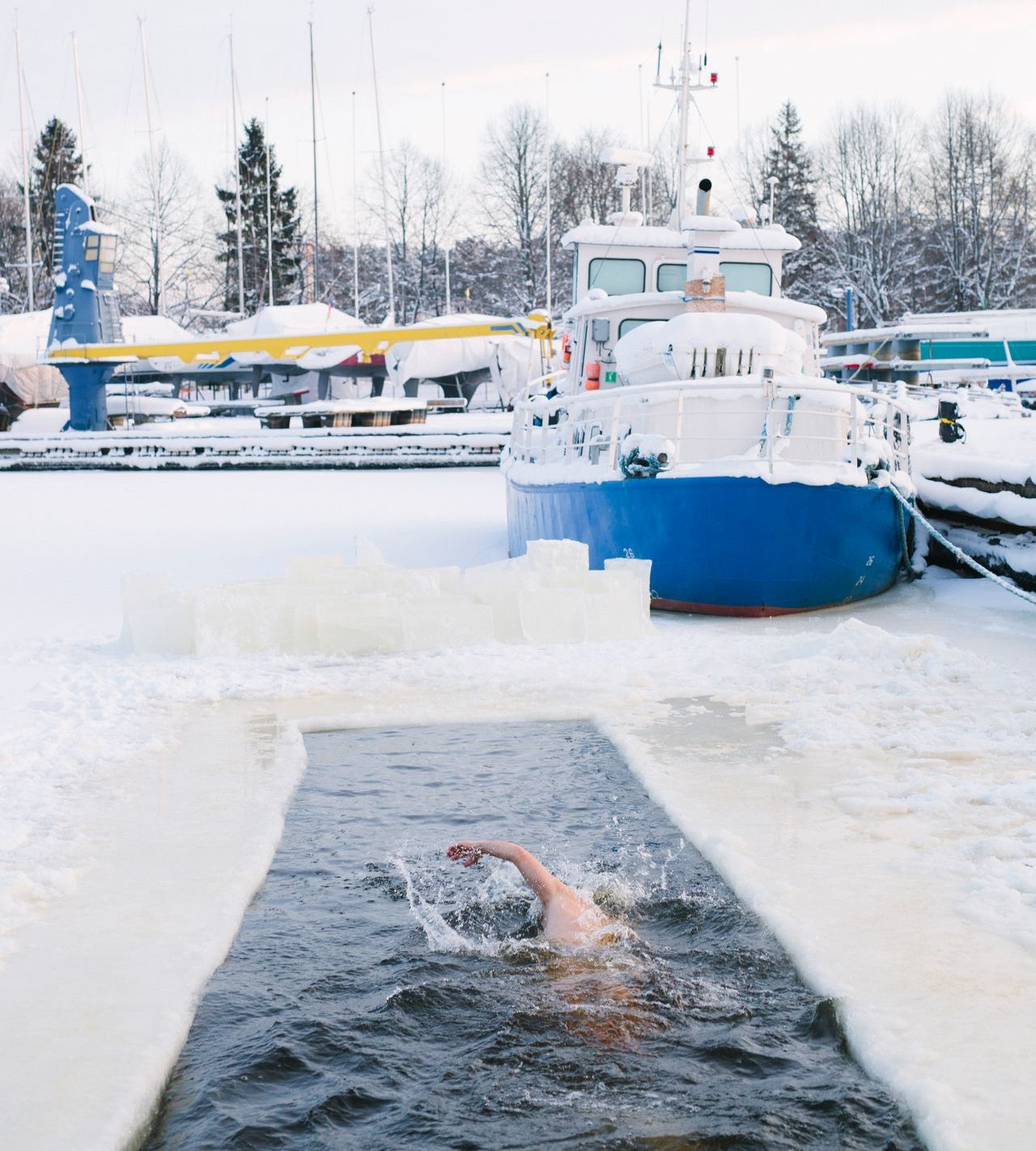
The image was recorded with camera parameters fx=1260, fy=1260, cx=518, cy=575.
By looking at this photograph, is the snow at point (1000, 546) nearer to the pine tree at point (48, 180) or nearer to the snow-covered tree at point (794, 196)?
the snow-covered tree at point (794, 196)

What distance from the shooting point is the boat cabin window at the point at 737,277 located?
15648mm

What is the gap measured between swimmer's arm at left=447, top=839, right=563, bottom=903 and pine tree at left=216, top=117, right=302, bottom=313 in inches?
2257

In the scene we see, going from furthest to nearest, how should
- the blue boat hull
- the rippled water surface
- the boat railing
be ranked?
the boat railing
the blue boat hull
the rippled water surface

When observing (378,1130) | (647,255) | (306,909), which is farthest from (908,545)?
(378,1130)

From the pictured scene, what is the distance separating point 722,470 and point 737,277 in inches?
241

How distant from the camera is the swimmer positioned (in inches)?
151

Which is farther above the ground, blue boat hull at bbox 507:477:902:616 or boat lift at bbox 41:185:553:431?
boat lift at bbox 41:185:553:431

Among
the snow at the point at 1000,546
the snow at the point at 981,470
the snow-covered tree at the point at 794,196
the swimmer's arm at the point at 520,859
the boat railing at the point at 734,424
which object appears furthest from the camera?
the snow-covered tree at the point at 794,196

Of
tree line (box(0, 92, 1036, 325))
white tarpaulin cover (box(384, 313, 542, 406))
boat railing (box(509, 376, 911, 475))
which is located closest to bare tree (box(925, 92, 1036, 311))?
tree line (box(0, 92, 1036, 325))

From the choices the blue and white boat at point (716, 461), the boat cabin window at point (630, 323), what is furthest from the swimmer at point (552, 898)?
the boat cabin window at point (630, 323)

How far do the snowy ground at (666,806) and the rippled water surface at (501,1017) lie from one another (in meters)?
0.11

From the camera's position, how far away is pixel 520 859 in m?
4.01

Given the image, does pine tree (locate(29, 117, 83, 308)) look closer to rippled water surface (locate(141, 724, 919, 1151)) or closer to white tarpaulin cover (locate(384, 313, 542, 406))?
white tarpaulin cover (locate(384, 313, 542, 406))

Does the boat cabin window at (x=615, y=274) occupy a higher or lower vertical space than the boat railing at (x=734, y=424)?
higher
